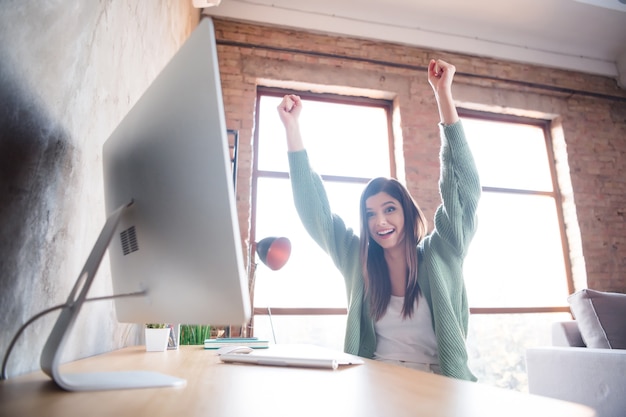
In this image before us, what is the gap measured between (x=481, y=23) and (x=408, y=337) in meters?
4.14

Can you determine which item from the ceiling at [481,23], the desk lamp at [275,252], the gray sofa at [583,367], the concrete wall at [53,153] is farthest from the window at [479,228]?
the concrete wall at [53,153]

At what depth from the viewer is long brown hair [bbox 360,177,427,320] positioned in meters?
1.67

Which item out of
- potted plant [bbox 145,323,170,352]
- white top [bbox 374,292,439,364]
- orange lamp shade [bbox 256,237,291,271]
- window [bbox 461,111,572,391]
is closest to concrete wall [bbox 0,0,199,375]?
potted plant [bbox 145,323,170,352]

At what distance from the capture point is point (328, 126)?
13.8ft

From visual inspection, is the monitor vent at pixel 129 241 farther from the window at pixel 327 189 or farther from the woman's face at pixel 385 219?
the window at pixel 327 189

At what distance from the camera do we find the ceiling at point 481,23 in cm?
411

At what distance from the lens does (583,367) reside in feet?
6.96

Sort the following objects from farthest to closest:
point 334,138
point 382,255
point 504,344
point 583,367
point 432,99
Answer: point 432,99 → point 334,138 → point 504,344 → point 583,367 → point 382,255

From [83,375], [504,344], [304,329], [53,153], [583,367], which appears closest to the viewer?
[83,375]

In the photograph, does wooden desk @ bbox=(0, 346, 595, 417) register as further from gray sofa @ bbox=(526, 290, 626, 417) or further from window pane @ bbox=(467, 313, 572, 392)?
window pane @ bbox=(467, 313, 572, 392)

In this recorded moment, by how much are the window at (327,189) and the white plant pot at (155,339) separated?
2.09 meters

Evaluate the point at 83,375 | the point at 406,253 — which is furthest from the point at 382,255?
the point at 83,375

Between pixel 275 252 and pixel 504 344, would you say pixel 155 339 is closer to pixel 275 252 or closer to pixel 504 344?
pixel 275 252

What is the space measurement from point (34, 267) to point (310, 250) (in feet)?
10.1
